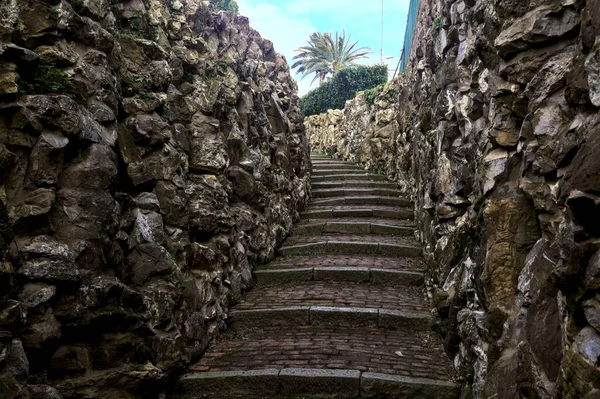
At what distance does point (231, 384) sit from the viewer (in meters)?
3.84

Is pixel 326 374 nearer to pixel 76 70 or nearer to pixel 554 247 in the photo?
pixel 554 247

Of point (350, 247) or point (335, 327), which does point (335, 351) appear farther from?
point (350, 247)

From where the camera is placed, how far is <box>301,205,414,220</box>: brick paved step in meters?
7.66

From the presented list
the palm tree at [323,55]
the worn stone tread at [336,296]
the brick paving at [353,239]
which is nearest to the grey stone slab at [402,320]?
the worn stone tread at [336,296]

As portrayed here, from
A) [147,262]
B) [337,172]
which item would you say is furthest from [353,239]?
[337,172]

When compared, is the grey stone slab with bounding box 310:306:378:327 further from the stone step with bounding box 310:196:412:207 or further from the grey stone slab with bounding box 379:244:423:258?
the stone step with bounding box 310:196:412:207

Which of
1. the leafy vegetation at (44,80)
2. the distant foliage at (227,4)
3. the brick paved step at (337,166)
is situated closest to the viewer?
the leafy vegetation at (44,80)

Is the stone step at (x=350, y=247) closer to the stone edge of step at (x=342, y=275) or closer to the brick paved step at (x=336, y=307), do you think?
the stone edge of step at (x=342, y=275)

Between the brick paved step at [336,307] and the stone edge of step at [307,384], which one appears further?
the brick paved step at [336,307]

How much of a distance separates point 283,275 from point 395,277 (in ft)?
4.55

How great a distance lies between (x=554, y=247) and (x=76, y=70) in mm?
3110

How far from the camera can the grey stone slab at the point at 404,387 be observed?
3.53m

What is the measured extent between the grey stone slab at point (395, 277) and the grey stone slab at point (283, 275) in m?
0.81

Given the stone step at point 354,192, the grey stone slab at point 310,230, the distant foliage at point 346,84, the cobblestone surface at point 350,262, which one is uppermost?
the distant foliage at point 346,84
